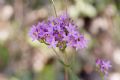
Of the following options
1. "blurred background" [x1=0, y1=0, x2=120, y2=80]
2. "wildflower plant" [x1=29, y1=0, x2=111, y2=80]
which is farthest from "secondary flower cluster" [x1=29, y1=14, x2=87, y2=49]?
"blurred background" [x1=0, y1=0, x2=120, y2=80]

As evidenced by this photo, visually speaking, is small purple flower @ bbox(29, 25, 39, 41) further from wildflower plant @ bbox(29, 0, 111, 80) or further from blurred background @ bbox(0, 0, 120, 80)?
blurred background @ bbox(0, 0, 120, 80)

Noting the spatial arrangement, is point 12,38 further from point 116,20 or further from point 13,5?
point 116,20

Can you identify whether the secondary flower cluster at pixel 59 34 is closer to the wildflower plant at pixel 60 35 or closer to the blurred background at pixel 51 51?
the wildflower plant at pixel 60 35

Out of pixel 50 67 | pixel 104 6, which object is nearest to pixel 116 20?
pixel 104 6

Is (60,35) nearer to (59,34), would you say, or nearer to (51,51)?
(59,34)

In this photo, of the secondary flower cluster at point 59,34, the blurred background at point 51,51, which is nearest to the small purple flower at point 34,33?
the secondary flower cluster at point 59,34

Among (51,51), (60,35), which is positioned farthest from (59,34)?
(51,51)
